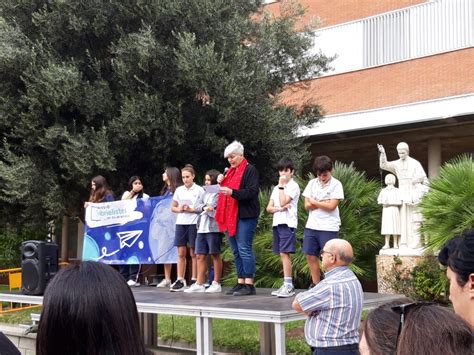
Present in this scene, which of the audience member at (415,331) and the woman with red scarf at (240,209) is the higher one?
the woman with red scarf at (240,209)

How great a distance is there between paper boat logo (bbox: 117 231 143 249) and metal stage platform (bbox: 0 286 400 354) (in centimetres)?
131

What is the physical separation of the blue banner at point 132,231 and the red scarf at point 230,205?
6.35 feet

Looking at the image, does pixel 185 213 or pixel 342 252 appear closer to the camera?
pixel 342 252

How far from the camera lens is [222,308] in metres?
5.99

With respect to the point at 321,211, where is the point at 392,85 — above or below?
above

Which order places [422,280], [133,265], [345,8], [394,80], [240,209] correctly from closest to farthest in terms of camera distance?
1. [240,209]
2. [133,265]
3. [422,280]
4. [394,80]
5. [345,8]

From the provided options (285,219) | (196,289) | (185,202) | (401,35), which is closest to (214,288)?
(196,289)

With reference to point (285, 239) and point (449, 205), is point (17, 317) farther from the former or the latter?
Result: point (449, 205)

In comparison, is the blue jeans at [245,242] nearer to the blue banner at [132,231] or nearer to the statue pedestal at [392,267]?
the blue banner at [132,231]

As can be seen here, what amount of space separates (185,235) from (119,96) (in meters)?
4.79

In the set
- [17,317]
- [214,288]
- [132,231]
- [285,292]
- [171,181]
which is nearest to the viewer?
[285,292]

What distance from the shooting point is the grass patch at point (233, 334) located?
8.69 meters

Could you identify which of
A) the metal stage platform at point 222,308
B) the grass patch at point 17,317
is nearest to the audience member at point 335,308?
the metal stage platform at point 222,308

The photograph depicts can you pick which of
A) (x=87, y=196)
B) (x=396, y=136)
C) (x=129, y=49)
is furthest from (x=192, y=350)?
(x=396, y=136)
